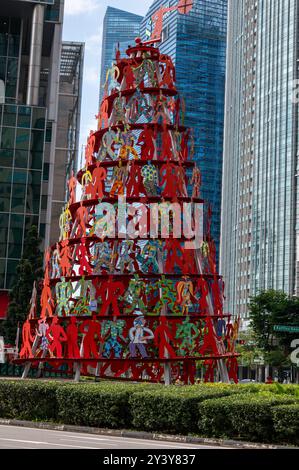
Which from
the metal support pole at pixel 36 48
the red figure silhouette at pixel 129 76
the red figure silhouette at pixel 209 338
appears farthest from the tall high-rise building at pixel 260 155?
the red figure silhouette at pixel 209 338

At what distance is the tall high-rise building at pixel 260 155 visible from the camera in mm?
130125

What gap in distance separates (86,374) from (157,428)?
13.6 meters

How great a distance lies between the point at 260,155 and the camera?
139 meters

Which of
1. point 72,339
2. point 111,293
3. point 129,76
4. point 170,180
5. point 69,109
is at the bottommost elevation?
point 72,339

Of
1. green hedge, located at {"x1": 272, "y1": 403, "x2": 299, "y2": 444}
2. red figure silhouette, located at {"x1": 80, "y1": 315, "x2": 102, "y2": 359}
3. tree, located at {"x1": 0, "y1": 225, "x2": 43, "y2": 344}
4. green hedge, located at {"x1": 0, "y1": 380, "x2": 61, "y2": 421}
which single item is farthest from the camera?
tree, located at {"x1": 0, "y1": 225, "x2": 43, "y2": 344}

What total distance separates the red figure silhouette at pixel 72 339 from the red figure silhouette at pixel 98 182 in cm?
532

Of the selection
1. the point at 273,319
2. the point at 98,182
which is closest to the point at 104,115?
the point at 98,182

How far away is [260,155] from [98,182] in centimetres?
10899

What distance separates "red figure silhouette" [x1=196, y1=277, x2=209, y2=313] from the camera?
3180 centimetres

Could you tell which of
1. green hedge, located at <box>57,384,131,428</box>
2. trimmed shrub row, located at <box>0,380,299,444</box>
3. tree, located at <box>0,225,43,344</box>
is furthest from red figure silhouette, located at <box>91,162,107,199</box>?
tree, located at <box>0,225,43,344</box>

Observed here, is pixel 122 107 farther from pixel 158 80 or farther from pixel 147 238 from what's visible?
pixel 147 238

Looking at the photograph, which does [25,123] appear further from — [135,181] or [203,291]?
[203,291]

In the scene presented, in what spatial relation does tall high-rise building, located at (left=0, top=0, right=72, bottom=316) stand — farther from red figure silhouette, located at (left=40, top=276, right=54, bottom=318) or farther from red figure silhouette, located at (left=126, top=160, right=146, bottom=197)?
red figure silhouette, located at (left=126, top=160, right=146, bottom=197)

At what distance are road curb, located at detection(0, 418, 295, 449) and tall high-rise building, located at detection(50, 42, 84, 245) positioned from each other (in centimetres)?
7161
